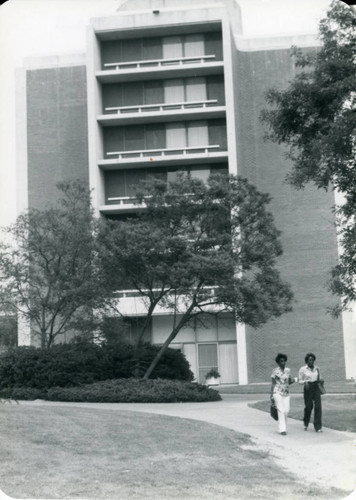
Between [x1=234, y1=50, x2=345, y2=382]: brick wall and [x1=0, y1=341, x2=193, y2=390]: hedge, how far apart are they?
47.4ft

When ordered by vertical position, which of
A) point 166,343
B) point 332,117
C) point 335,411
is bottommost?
point 335,411

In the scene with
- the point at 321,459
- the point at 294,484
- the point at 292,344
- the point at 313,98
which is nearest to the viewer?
the point at 294,484

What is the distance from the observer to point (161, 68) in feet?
143

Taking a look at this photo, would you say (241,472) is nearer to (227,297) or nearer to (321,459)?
(321,459)

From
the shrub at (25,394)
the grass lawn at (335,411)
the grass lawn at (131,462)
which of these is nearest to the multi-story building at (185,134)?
the shrub at (25,394)

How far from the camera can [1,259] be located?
2911cm

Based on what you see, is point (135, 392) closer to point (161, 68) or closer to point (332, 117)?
point (332, 117)

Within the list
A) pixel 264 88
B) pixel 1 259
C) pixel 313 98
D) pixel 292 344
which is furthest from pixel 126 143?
pixel 313 98

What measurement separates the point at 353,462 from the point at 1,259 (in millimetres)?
19557

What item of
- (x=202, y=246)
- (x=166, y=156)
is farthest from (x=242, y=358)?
(x=202, y=246)

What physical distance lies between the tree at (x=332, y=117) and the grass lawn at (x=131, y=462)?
3.98 meters

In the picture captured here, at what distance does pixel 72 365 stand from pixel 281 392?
12.8 m

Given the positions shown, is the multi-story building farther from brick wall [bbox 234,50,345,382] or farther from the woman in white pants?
the woman in white pants

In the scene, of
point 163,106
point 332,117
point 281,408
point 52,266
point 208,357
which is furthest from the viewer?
point 163,106
